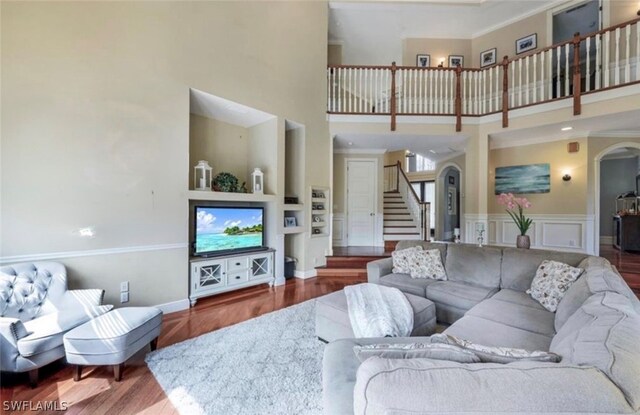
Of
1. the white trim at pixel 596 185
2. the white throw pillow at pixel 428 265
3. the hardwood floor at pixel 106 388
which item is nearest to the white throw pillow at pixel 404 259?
the white throw pillow at pixel 428 265

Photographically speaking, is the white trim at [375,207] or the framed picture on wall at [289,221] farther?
the white trim at [375,207]

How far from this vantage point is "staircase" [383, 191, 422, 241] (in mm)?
7078

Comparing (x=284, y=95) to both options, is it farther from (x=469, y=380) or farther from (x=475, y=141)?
(x=469, y=380)

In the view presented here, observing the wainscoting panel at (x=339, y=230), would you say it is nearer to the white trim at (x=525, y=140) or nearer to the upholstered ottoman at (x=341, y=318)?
the white trim at (x=525, y=140)

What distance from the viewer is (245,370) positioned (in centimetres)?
217

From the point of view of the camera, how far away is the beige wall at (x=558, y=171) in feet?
18.3

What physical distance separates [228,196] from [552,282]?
388cm

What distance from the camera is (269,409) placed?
1.76 meters

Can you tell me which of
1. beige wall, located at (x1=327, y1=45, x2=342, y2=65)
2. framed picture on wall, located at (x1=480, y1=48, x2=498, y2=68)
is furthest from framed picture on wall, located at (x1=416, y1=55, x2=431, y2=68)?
beige wall, located at (x1=327, y1=45, x2=342, y2=65)

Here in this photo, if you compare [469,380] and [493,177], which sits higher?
[493,177]

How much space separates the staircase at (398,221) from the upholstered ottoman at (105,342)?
5827 millimetres

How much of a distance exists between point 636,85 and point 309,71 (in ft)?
16.4

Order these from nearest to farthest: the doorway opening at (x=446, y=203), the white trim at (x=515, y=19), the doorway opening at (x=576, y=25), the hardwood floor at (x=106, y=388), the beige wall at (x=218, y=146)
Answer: the hardwood floor at (x=106, y=388), the beige wall at (x=218, y=146), the doorway opening at (x=576, y=25), the white trim at (x=515, y=19), the doorway opening at (x=446, y=203)

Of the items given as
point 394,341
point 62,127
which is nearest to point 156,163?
point 62,127
